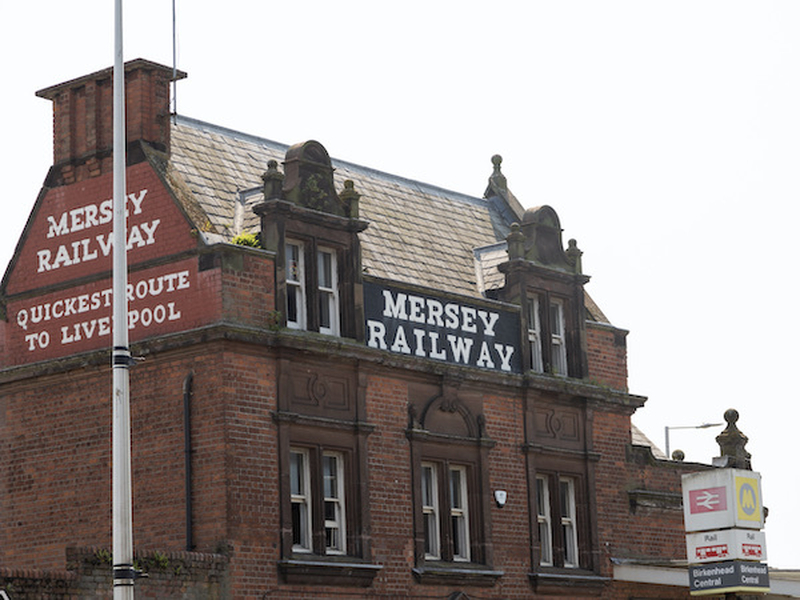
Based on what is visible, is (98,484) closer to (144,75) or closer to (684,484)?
(144,75)

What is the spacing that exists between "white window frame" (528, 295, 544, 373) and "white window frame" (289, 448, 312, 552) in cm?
701

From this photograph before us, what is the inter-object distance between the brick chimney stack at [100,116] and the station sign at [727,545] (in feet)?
39.7

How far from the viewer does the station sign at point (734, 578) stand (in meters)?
28.2

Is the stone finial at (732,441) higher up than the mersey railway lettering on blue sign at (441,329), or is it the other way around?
the mersey railway lettering on blue sign at (441,329)

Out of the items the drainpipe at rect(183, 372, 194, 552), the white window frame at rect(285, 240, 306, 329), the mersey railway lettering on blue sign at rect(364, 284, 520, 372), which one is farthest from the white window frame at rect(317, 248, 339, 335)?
the drainpipe at rect(183, 372, 194, 552)

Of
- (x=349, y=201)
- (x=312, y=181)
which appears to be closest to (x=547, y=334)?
(x=349, y=201)

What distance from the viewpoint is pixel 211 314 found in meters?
28.1

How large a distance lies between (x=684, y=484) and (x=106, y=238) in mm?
11511

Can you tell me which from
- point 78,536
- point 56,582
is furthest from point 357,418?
point 56,582

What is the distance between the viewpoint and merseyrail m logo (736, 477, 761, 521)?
2916 centimetres

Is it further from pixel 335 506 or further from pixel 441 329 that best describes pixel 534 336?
pixel 335 506

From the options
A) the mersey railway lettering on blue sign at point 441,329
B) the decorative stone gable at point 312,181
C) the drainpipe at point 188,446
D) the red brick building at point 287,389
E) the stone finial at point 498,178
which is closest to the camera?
the drainpipe at point 188,446

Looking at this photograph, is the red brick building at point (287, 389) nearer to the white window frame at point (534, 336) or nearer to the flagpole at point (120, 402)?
the white window frame at point (534, 336)

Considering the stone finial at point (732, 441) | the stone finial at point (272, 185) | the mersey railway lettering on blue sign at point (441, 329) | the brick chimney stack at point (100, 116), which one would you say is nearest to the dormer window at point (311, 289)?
the mersey railway lettering on blue sign at point (441, 329)
